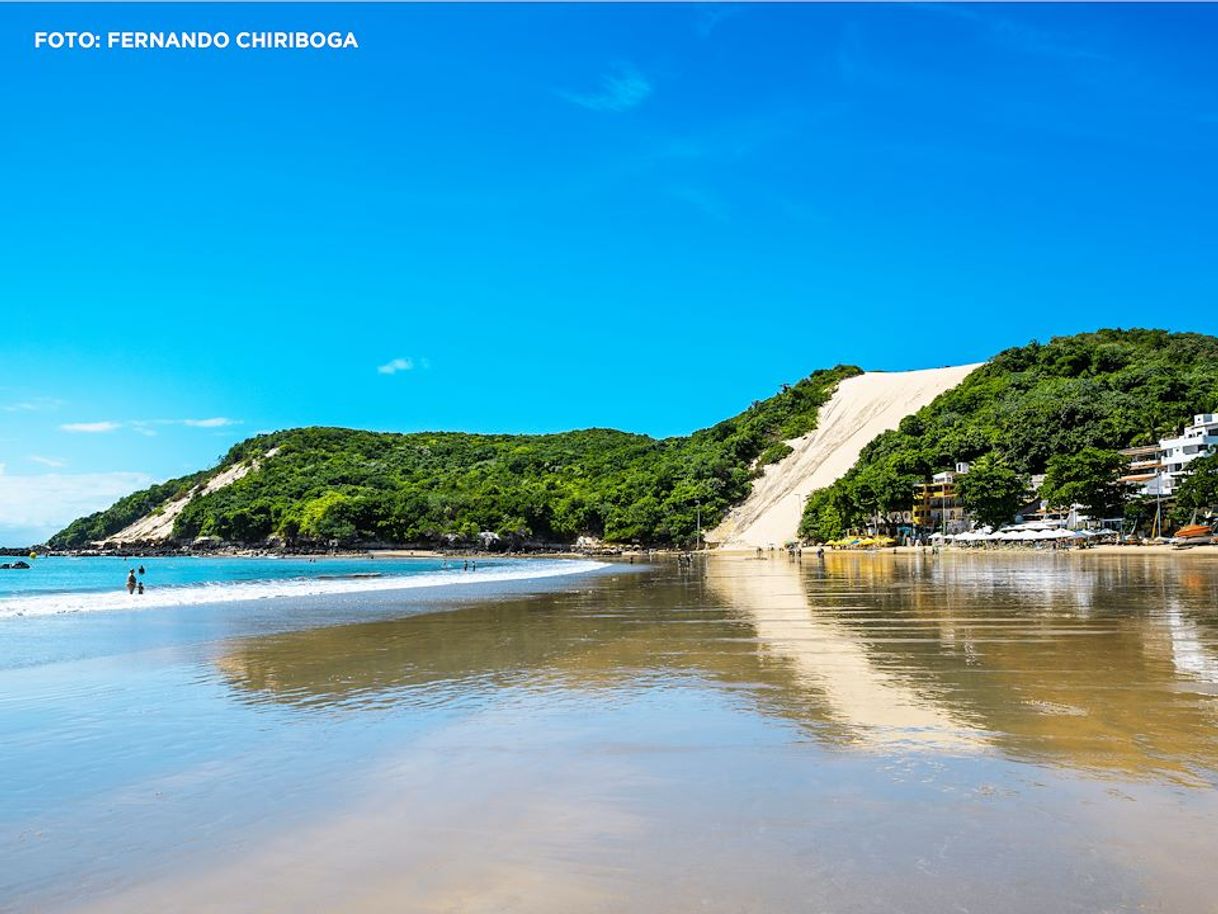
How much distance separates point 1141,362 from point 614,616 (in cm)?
10640

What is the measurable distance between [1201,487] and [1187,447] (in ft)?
53.8

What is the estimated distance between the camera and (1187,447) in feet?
242

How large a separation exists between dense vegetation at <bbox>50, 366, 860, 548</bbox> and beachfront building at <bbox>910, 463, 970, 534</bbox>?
1130 inches

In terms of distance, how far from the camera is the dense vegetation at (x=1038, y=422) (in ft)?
280

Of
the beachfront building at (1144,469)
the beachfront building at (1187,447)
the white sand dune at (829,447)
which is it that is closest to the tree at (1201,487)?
the beachfront building at (1187,447)

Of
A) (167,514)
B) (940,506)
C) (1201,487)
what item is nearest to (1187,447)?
(1201,487)

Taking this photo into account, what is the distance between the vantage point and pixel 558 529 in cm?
12406

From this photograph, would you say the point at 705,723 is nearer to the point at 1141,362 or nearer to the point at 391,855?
the point at 391,855

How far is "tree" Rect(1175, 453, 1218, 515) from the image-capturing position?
59.5 m

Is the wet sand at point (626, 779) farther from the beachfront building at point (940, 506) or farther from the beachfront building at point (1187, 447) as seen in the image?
the beachfront building at point (940, 506)

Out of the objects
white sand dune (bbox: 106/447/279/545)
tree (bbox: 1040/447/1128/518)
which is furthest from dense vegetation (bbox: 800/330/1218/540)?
white sand dune (bbox: 106/447/279/545)

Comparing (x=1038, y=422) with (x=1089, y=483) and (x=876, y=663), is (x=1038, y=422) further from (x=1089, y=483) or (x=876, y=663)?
(x=876, y=663)

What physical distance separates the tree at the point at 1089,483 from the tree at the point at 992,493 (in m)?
2.93

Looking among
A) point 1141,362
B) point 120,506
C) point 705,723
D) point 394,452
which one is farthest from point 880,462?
point 120,506
